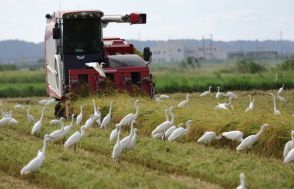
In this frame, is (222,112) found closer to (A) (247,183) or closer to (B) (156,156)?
(B) (156,156)

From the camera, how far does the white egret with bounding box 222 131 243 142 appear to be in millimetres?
15500

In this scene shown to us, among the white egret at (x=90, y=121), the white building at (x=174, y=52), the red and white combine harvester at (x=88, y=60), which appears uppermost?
the red and white combine harvester at (x=88, y=60)

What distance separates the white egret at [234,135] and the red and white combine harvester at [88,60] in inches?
273

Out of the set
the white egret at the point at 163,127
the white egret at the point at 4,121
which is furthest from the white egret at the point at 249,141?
the white egret at the point at 4,121

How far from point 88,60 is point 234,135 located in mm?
8616

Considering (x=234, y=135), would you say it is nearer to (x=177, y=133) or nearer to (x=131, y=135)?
(x=177, y=133)

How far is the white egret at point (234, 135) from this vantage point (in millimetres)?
15500

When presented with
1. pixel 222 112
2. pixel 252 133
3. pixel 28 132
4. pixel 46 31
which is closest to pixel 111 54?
pixel 46 31

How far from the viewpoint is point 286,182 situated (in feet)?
38.4

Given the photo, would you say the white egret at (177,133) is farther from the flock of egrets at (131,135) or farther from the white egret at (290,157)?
the white egret at (290,157)

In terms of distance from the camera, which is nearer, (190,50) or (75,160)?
(75,160)

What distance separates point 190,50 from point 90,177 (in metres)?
178

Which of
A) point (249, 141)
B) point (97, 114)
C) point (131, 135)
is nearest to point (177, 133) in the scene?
point (131, 135)

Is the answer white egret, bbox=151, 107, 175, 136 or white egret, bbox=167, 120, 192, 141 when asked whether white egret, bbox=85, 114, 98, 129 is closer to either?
white egret, bbox=151, 107, 175, 136
